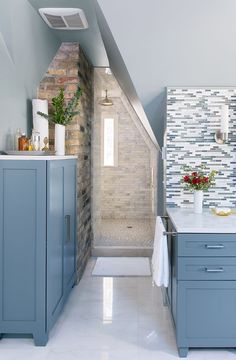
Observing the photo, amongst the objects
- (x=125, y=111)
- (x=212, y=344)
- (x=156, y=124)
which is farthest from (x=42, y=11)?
(x=125, y=111)

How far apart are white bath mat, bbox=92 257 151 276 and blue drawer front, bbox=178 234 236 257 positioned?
2.02m

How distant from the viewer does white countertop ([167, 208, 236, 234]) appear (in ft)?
8.42

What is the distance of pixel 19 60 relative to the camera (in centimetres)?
338

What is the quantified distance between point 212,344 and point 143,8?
7.92ft

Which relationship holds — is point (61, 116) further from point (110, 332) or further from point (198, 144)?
point (110, 332)

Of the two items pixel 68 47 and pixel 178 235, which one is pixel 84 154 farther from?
pixel 178 235

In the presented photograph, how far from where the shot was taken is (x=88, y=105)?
16.5 ft

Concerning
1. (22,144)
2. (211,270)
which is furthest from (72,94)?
A: (211,270)

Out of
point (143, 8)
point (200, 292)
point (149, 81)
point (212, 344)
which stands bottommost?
point (212, 344)

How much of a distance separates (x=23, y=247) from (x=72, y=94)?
2029 millimetres

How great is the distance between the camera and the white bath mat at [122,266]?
179 inches

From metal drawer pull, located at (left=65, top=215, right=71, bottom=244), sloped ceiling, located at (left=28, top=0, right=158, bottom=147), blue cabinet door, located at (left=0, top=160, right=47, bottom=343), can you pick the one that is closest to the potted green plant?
sloped ceiling, located at (left=28, top=0, right=158, bottom=147)

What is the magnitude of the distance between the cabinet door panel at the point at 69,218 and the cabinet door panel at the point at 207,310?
4.04 ft

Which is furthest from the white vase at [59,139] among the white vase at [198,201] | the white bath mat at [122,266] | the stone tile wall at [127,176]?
the stone tile wall at [127,176]
